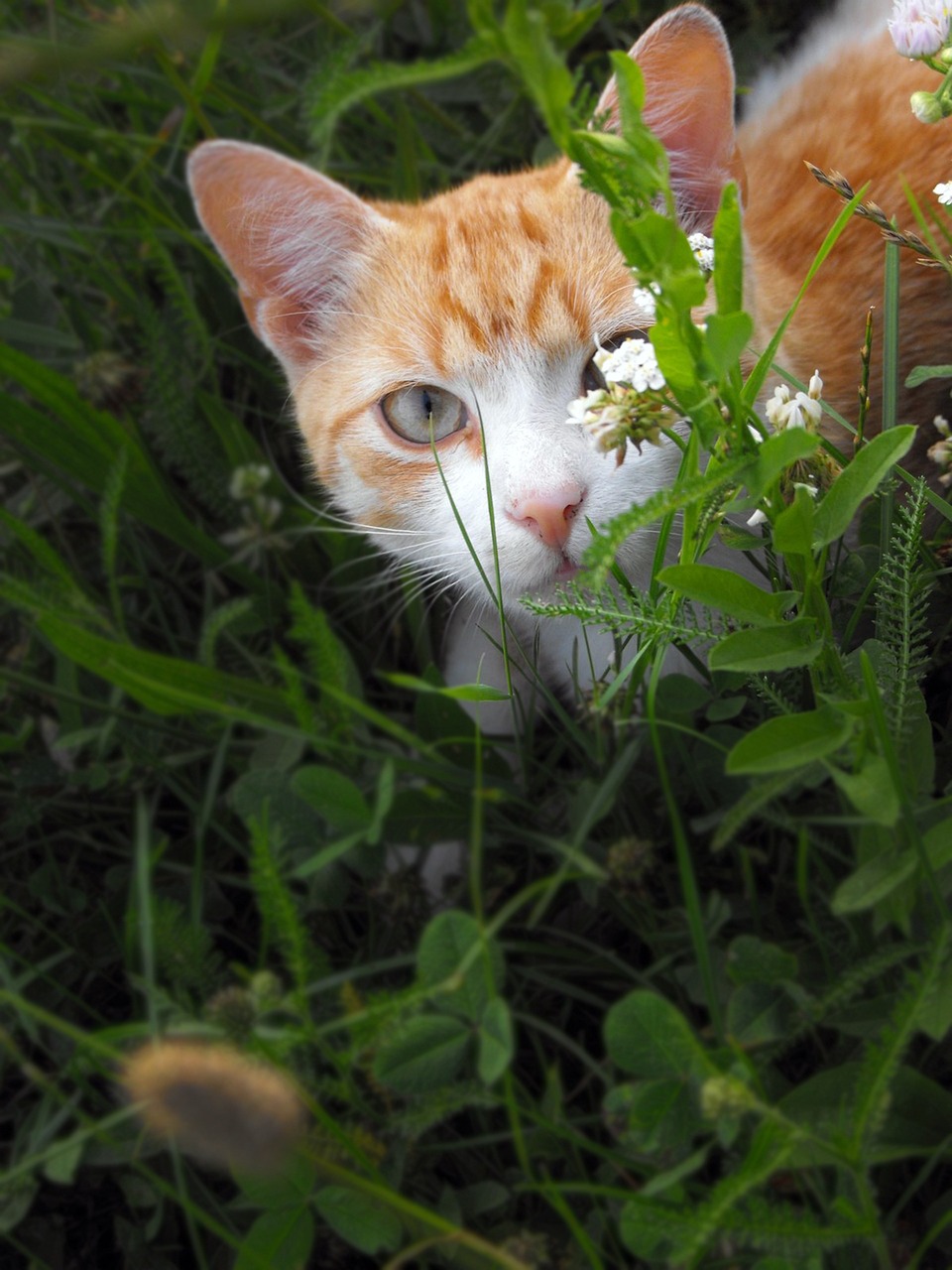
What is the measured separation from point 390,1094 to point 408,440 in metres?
0.84

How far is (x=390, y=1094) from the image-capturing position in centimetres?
119

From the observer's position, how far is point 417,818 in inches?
53.0

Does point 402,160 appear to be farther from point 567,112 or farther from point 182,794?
point 567,112

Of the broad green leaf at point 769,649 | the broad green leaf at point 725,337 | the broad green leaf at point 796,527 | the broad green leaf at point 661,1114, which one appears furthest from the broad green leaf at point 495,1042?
the broad green leaf at point 725,337

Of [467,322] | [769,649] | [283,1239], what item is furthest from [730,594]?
[283,1239]

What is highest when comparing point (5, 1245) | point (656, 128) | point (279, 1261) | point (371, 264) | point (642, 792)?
point (656, 128)

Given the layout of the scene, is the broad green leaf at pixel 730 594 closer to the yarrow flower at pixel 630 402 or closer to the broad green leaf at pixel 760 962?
the yarrow flower at pixel 630 402

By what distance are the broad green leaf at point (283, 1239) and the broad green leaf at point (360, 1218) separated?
0.12ft

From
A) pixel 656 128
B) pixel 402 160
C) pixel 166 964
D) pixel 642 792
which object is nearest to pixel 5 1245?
pixel 166 964

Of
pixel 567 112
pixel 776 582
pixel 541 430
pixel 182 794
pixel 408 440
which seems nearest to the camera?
pixel 567 112

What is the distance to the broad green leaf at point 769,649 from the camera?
999 mm

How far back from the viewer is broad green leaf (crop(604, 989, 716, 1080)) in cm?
101

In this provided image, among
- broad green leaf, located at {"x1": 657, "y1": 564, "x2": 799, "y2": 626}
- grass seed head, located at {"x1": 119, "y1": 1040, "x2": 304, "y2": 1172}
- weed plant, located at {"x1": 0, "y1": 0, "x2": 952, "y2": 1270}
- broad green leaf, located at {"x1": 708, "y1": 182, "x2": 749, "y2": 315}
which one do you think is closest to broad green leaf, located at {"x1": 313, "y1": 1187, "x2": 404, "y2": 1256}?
weed plant, located at {"x1": 0, "y1": 0, "x2": 952, "y2": 1270}

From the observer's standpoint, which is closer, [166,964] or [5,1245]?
[166,964]
